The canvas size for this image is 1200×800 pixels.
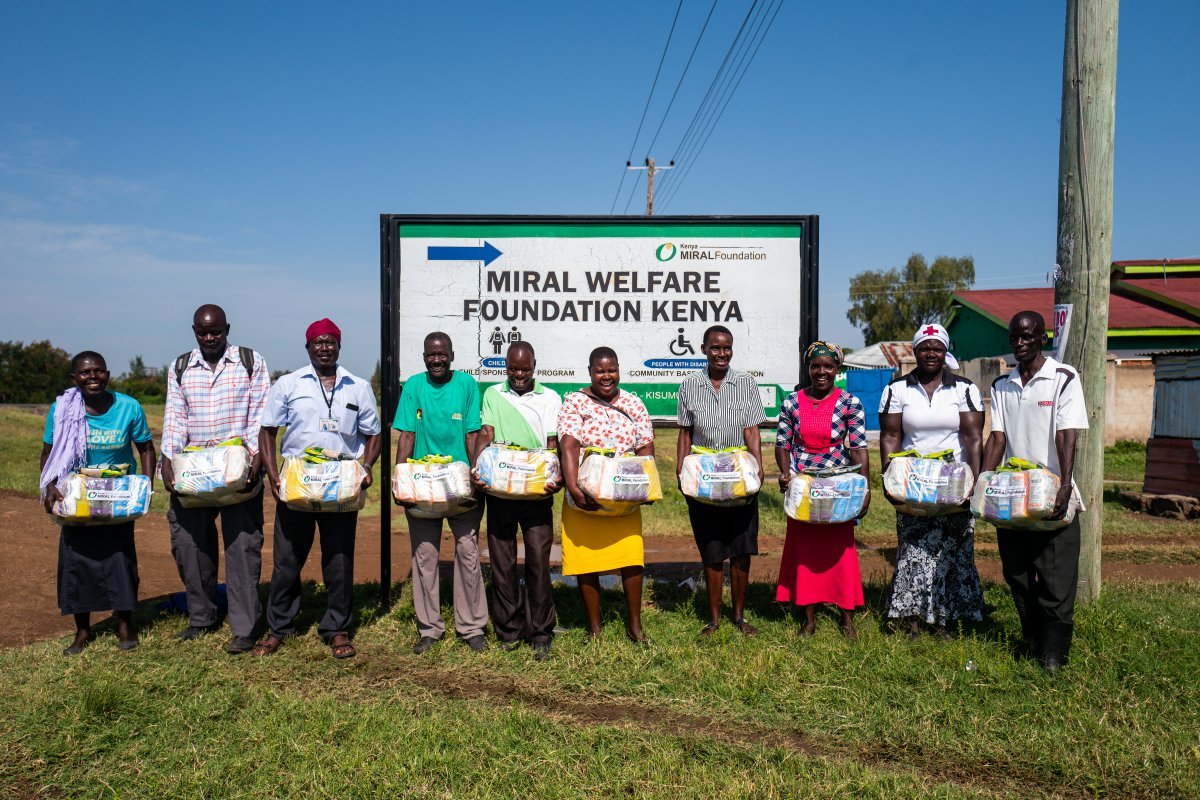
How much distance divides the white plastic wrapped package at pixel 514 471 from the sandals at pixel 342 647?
52.1 inches

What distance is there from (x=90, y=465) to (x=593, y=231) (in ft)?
12.5

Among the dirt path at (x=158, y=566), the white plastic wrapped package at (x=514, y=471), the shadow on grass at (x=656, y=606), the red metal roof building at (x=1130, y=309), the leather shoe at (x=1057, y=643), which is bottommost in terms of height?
the dirt path at (x=158, y=566)

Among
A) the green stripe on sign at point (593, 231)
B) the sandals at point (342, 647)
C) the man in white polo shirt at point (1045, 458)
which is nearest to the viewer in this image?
the man in white polo shirt at point (1045, 458)

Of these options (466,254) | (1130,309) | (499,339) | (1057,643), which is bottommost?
(1057,643)

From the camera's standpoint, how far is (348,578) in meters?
5.26

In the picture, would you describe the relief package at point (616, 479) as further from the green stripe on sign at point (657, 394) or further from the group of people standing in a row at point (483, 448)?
the green stripe on sign at point (657, 394)

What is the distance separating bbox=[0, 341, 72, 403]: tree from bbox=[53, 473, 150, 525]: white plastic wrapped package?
41075mm

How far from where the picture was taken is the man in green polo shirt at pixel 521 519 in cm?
515

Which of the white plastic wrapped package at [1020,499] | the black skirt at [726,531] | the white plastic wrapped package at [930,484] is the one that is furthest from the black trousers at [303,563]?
the white plastic wrapped package at [1020,499]

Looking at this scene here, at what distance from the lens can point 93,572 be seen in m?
5.19

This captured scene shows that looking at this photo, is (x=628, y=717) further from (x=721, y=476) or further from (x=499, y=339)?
(x=499, y=339)

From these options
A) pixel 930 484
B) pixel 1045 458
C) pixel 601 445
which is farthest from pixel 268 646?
pixel 1045 458

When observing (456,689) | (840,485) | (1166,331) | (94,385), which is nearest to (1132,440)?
(1166,331)

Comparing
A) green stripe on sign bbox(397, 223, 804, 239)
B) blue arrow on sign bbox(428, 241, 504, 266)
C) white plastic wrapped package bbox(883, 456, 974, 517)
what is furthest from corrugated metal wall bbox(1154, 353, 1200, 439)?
blue arrow on sign bbox(428, 241, 504, 266)
